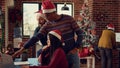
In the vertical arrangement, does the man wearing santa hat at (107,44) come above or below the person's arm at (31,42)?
below

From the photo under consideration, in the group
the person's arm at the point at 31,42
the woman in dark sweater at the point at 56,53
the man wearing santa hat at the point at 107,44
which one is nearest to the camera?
the woman in dark sweater at the point at 56,53

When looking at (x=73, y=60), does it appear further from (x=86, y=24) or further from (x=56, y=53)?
(x=86, y=24)

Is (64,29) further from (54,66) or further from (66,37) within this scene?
(54,66)

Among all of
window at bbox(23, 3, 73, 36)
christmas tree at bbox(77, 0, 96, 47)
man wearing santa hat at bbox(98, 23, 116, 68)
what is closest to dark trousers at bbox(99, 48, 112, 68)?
man wearing santa hat at bbox(98, 23, 116, 68)

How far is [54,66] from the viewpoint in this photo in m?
3.41

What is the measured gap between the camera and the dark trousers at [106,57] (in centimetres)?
942

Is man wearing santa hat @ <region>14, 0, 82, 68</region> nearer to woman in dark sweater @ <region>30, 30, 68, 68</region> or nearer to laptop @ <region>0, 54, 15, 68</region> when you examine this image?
laptop @ <region>0, 54, 15, 68</region>

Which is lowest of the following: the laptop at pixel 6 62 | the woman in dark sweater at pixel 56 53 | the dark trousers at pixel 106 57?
the dark trousers at pixel 106 57

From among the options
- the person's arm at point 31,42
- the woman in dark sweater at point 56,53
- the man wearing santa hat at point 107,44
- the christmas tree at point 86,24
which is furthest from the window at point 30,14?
the woman in dark sweater at point 56,53

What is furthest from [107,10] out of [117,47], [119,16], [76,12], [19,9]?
[19,9]

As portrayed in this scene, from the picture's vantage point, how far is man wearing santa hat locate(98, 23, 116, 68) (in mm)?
9336

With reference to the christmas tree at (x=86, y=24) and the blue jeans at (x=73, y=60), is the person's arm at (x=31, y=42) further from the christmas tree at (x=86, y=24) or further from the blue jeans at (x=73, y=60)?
the christmas tree at (x=86, y=24)

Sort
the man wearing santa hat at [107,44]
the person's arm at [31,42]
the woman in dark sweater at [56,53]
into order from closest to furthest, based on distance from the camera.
Answer: the woman in dark sweater at [56,53]
the person's arm at [31,42]
the man wearing santa hat at [107,44]

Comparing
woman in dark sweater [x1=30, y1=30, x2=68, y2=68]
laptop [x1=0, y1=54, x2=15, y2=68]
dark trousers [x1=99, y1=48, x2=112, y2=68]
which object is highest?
woman in dark sweater [x1=30, y1=30, x2=68, y2=68]
